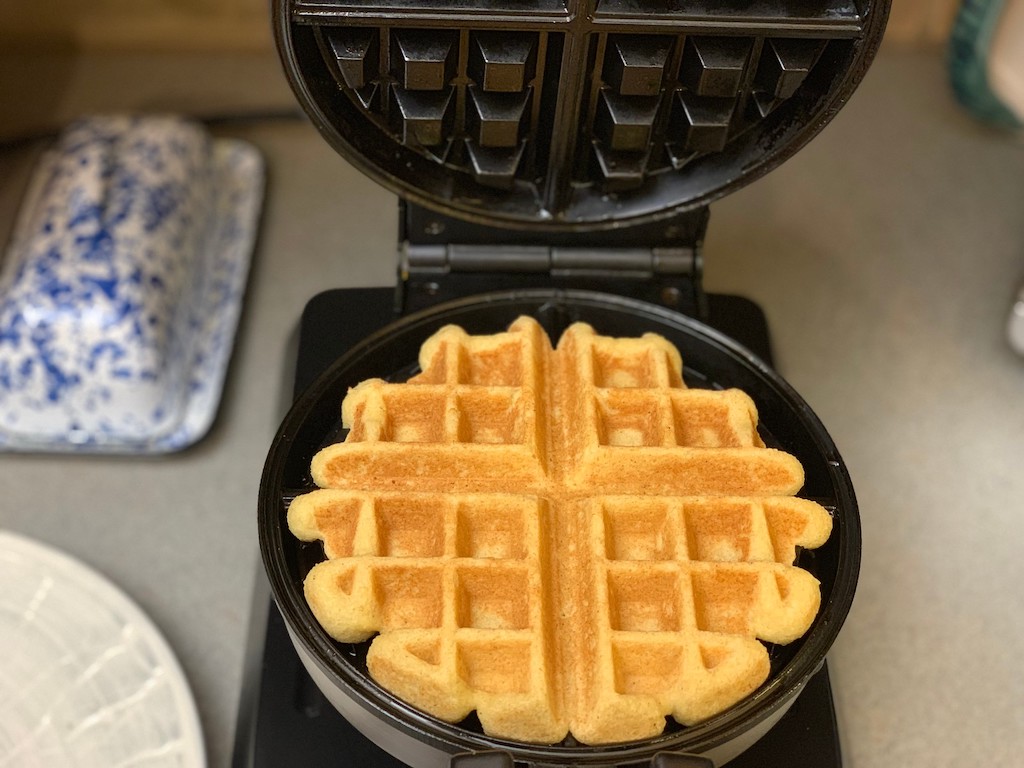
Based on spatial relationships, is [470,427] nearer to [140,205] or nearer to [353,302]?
[353,302]

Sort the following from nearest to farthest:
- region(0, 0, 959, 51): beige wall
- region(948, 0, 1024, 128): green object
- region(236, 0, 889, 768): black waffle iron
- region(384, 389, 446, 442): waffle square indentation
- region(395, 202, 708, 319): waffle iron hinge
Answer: region(236, 0, 889, 768): black waffle iron → region(384, 389, 446, 442): waffle square indentation → region(395, 202, 708, 319): waffle iron hinge → region(948, 0, 1024, 128): green object → region(0, 0, 959, 51): beige wall

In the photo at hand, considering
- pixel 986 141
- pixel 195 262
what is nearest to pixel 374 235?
pixel 195 262

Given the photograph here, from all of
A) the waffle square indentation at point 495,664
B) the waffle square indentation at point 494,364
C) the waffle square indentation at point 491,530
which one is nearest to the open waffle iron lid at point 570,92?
the waffle square indentation at point 494,364

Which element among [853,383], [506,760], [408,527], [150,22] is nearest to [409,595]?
[408,527]

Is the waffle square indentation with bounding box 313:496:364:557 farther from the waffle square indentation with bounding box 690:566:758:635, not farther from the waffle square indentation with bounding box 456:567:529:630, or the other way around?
the waffle square indentation with bounding box 690:566:758:635

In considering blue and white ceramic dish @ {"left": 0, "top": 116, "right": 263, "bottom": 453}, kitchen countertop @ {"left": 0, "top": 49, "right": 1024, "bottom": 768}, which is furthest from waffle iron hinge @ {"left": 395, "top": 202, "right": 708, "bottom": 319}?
blue and white ceramic dish @ {"left": 0, "top": 116, "right": 263, "bottom": 453}
